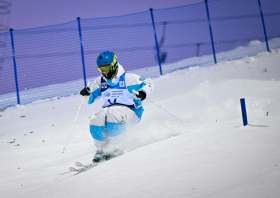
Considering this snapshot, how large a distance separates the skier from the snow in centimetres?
21

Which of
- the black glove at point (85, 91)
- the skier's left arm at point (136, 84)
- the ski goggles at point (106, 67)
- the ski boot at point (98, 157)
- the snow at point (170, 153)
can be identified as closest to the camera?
the snow at point (170, 153)

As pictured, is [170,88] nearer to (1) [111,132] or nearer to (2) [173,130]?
(2) [173,130]

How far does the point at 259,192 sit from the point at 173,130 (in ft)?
7.88

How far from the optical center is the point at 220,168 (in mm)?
2074

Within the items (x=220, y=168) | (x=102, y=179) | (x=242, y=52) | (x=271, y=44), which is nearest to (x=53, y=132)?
(x=102, y=179)

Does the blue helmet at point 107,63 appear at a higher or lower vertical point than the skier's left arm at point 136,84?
higher

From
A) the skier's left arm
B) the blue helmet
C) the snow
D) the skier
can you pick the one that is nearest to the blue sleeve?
the skier

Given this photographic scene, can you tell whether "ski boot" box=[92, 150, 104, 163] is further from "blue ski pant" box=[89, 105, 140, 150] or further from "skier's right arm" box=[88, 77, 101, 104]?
"skier's right arm" box=[88, 77, 101, 104]

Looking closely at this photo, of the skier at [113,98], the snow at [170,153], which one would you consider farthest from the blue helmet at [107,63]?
the snow at [170,153]

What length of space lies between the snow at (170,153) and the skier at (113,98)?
0.69 ft

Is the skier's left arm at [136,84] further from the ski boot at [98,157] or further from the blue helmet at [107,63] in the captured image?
the ski boot at [98,157]

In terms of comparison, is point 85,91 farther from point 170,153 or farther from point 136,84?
point 170,153

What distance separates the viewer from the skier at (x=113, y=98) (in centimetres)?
357

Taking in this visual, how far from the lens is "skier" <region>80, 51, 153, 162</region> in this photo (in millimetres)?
3572
